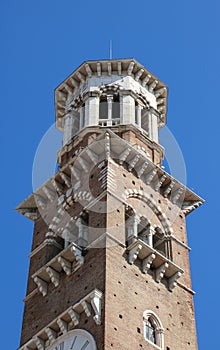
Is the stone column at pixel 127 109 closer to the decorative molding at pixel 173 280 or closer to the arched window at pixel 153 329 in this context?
the decorative molding at pixel 173 280

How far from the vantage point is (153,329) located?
25047 mm

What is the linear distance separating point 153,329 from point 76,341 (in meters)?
2.37

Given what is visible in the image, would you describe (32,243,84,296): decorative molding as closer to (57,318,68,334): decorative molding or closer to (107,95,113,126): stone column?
(57,318,68,334): decorative molding

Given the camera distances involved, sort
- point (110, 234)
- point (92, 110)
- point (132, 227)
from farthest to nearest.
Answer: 1. point (92, 110)
2. point (132, 227)
3. point (110, 234)

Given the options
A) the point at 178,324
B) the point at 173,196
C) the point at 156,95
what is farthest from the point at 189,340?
the point at 156,95

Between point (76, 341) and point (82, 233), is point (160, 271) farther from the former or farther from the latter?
point (76, 341)

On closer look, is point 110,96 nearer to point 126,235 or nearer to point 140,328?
point 126,235

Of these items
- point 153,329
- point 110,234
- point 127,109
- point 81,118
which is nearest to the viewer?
point 153,329

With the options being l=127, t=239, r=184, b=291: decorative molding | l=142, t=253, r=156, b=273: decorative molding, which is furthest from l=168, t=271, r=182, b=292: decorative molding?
l=142, t=253, r=156, b=273: decorative molding

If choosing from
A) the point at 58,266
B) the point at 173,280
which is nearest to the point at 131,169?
the point at 173,280

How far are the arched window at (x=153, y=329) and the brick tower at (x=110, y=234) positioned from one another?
0.10 feet

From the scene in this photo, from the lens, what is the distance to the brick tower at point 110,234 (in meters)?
24.5

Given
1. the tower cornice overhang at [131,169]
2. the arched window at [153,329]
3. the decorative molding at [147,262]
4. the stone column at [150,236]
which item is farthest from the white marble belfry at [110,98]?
the arched window at [153,329]

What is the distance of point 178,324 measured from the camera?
25953 mm
